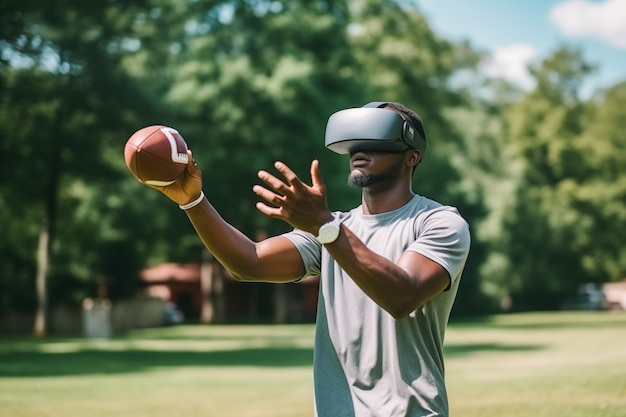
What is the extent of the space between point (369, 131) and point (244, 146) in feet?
133

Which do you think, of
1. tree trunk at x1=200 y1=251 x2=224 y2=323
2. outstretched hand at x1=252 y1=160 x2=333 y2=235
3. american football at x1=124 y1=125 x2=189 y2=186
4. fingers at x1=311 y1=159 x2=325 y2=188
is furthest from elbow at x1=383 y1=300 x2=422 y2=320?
tree trunk at x1=200 y1=251 x2=224 y2=323

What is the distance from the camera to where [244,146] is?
44.2m

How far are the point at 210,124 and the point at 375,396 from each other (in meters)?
40.4

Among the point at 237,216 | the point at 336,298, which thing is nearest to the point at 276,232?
the point at 237,216

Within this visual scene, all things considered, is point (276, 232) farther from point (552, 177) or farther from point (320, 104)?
point (552, 177)

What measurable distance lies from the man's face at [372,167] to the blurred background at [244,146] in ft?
88.9

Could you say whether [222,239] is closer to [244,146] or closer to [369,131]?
[369,131]

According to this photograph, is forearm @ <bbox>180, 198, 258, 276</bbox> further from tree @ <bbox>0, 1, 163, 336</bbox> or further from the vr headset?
tree @ <bbox>0, 1, 163, 336</bbox>

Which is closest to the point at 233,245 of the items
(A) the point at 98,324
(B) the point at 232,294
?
(A) the point at 98,324

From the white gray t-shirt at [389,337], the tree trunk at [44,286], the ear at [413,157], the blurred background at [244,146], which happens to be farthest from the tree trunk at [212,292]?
the white gray t-shirt at [389,337]

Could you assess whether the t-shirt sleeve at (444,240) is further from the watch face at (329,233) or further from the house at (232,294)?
the house at (232,294)

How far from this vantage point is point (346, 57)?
46469 millimetres

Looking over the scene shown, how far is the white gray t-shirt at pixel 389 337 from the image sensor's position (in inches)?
148

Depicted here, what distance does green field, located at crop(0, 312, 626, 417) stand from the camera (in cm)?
1339
